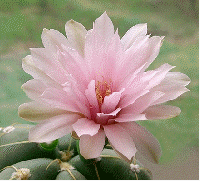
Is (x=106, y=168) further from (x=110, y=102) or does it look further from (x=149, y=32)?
(x=149, y=32)

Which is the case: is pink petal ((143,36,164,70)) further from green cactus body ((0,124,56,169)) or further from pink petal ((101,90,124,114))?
green cactus body ((0,124,56,169))

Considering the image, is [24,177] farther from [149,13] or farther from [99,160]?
[149,13]

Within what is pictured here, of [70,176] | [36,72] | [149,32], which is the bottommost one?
[70,176]

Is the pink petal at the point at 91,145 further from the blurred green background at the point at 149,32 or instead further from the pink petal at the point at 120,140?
the blurred green background at the point at 149,32

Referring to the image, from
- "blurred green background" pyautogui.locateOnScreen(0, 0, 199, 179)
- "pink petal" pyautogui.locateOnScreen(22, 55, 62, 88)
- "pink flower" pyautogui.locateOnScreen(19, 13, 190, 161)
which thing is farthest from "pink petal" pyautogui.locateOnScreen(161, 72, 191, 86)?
"blurred green background" pyautogui.locateOnScreen(0, 0, 199, 179)

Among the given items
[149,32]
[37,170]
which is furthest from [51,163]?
[149,32]

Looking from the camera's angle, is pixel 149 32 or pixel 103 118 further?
pixel 149 32
